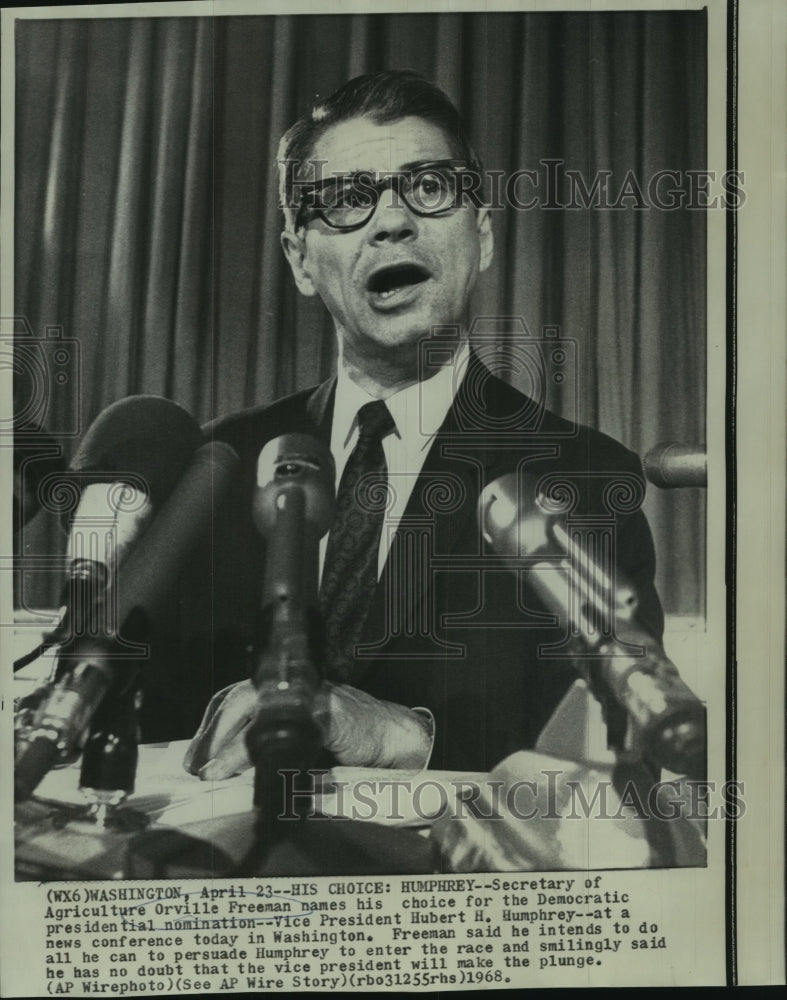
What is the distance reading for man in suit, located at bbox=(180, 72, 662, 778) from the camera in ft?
7.59

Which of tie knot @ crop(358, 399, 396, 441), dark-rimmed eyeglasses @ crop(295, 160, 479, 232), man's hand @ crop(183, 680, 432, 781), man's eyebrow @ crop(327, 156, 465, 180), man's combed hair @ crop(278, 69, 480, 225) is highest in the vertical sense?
man's combed hair @ crop(278, 69, 480, 225)

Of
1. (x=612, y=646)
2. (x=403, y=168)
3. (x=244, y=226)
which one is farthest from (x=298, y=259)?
(x=612, y=646)

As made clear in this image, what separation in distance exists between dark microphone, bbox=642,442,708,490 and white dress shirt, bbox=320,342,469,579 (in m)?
0.60

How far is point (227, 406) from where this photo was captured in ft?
7.74

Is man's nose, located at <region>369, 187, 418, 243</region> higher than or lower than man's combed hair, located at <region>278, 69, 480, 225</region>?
lower

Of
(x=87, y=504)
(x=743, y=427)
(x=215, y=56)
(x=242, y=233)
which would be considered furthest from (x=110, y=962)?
(x=215, y=56)

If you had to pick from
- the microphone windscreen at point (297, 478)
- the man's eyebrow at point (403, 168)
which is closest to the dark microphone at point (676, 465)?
the microphone windscreen at point (297, 478)

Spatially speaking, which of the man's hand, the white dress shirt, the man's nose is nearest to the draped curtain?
the white dress shirt

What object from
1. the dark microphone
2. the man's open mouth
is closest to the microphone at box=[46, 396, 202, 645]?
the man's open mouth

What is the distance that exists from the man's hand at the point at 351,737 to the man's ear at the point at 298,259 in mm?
1119

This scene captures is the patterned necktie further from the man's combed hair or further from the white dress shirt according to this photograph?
the man's combed hair

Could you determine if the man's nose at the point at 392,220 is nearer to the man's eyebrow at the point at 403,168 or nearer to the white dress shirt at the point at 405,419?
the man's eyebrow at the point at 403,168

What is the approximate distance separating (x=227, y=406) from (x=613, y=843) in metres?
1.64

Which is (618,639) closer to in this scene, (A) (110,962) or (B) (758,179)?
(B) (758,179)
